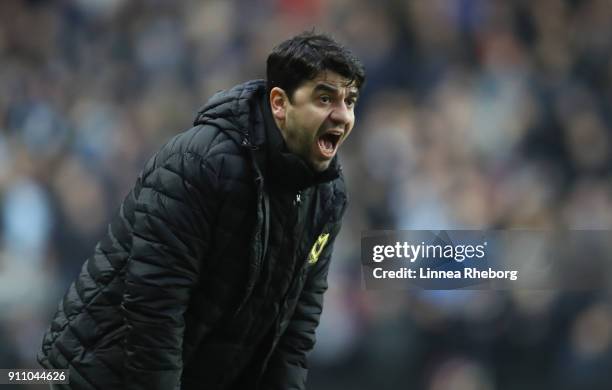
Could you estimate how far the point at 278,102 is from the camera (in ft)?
5.64

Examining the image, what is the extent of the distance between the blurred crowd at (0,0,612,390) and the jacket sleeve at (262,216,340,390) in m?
1.47

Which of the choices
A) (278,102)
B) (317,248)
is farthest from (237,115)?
(317,248)

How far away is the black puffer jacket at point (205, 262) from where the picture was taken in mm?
1617

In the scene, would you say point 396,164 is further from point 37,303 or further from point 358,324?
point 37,303

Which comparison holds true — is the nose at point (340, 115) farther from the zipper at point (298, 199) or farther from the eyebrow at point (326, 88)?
the zipper at point (298, 199)

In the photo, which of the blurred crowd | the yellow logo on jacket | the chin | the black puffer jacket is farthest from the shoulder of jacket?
the blurred crowd

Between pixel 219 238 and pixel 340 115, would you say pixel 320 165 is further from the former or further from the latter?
pixel 219 238

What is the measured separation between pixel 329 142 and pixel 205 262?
0.29 m

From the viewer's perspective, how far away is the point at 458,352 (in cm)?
350

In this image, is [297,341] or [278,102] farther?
[297,341]

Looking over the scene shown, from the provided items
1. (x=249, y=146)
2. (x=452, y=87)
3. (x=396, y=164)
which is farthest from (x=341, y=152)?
(x=249, y=146)

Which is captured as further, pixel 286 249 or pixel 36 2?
pixel 36 2

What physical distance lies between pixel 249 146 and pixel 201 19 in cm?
184
